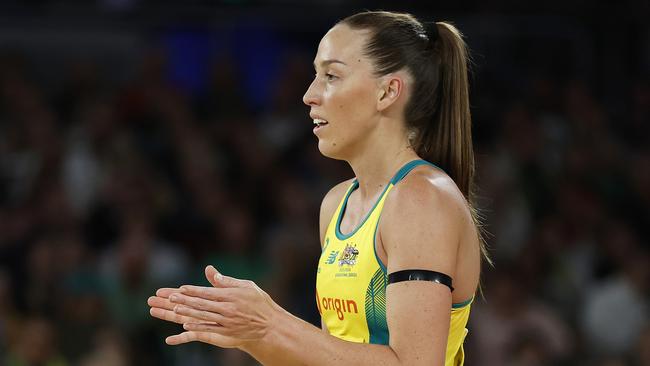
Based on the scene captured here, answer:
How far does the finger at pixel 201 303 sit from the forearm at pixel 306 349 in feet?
→ 0.43

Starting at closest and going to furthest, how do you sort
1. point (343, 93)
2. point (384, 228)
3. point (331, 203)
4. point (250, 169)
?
point (384, 228)
point (343, 93)
point (331, 203)
point (250, 169)

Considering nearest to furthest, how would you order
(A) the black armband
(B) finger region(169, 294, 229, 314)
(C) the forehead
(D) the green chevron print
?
(B) finger region(169, 294, 229, 314)
(A) the black armband
(D) the green chevron print
(C) the forehead

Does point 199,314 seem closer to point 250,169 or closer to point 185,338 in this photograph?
point 185,338

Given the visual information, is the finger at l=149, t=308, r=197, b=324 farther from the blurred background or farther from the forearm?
the blurred background

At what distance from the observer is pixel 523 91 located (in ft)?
27.2

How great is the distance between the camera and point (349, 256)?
8.92 ft

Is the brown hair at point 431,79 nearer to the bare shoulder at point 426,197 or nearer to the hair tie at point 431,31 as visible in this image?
the hair tie at point 431,31

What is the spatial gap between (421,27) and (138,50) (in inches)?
232

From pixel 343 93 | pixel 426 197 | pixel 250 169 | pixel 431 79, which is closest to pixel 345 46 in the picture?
pixel 343 93

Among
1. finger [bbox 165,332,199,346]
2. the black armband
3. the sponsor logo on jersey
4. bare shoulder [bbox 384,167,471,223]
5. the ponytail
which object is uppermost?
the ponytail

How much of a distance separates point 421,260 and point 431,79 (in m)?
0.52

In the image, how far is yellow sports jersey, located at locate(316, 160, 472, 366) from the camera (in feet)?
8.61

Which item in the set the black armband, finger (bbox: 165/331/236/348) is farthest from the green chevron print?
finger (bbox: 165/331/236/348)

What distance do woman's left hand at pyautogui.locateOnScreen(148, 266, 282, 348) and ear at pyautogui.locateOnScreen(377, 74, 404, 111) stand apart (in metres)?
0.61
